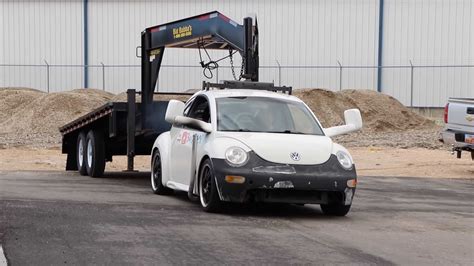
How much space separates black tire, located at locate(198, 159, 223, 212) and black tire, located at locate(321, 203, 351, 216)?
1468 millimetres

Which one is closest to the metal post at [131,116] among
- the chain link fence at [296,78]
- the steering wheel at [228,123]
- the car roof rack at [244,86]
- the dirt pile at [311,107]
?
the car roof rack at [244,86]

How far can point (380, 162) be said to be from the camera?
2289 centimetres

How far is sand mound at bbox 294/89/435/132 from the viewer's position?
33719mm

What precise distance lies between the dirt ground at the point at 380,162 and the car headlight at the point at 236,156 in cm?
916

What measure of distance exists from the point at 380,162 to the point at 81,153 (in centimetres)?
836

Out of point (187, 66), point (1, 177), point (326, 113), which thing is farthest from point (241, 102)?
point (187, 66)

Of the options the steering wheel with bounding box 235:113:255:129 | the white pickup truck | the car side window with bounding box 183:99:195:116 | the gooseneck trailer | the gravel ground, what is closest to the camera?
the steering wheel with bounding box 235:113:255:129

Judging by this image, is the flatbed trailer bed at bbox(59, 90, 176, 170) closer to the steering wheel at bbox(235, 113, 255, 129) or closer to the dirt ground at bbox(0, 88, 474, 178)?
the dirt ground at bbox(0, 88, 474, 178)

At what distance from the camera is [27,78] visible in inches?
1548

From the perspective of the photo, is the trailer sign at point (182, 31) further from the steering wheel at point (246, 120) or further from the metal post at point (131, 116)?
the steering wheel at point (246, 120)

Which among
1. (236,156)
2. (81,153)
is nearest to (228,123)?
(236,156)

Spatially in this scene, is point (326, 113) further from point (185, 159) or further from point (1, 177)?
point (185, 159)

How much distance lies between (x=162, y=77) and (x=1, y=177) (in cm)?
2214

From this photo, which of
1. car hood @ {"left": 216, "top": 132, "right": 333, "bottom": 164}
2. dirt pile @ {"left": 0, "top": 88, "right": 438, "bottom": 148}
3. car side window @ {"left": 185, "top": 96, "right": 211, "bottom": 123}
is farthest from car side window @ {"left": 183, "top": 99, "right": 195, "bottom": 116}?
dirt pile @ {"left": 0, "top": 88, "right": 438, "bottom": 148}
